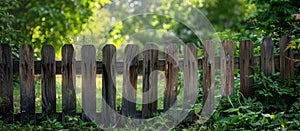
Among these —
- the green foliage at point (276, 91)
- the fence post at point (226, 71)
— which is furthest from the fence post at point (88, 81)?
the green foliage at point (276, 91)

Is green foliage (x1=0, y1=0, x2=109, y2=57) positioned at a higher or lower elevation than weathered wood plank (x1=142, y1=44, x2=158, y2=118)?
higher

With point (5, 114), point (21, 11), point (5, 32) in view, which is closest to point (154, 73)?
point (5, 114)

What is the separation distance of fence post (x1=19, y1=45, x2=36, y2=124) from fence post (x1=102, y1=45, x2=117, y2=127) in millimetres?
751

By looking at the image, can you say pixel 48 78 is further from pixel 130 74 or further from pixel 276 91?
pixel 276 91

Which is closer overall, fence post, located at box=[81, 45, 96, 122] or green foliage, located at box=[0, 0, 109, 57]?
fence post, located at box=[81, 45, 96, 122]

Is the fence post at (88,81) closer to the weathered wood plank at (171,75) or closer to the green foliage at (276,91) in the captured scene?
the weathered wood plank at (171,75)

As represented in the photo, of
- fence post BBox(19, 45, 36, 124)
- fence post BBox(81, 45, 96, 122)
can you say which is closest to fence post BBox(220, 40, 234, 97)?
fence post BBox(81, 45, 96, 122)

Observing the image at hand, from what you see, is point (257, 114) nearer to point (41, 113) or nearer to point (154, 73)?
point (154, 73)

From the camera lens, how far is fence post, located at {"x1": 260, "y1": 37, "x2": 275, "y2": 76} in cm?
412

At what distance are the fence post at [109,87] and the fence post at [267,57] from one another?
1640 mm

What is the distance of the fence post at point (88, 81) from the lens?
3.92 metres

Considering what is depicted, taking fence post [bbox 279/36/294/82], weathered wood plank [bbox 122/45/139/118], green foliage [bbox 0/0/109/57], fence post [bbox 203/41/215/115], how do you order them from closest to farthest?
1. weathered wood plank [bbox 122/45/139/118]
2. fence post [bbox 203/41/215/115]
3. fence post [bbox 279/36/294/82]
4. green foliage [bbox 0/0/109/57]

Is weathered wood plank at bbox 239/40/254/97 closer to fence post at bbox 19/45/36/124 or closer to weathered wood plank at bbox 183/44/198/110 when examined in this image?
weathered wood plank at bbox 183/44/198/110

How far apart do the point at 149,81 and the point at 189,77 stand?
0.45 m
